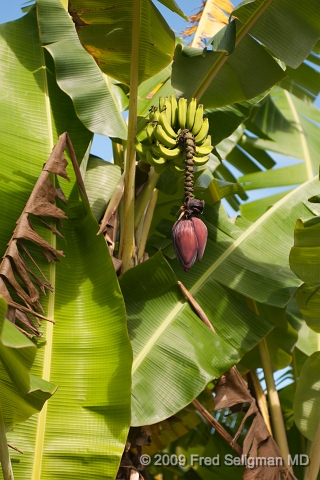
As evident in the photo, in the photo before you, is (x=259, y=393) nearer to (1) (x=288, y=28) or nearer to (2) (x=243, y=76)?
(2) (x=243, y=76)

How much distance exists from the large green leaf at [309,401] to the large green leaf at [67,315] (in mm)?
772

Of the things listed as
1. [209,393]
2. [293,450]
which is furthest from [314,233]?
[293,450]

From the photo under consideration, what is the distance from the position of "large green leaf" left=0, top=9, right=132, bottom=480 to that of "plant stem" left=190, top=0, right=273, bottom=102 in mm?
410

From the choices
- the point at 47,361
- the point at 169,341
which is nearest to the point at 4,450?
the point at 47,361

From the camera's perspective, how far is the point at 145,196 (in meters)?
1.81

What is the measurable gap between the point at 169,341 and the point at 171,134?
2.12 feet

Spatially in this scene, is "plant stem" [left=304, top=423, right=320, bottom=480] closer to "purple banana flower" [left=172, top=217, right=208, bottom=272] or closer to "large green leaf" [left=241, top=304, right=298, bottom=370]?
"large green leaf" [left=241, top=304, right=298, bottom=370]

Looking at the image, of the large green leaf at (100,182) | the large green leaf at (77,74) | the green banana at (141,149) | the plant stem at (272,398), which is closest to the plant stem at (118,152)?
the large green leaf at (100,182)

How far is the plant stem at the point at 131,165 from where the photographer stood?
65.2 inches

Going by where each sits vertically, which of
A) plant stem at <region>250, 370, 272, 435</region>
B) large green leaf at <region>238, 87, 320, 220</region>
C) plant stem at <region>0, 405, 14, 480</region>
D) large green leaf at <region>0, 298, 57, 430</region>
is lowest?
plant stem at <region>0, 405, 14, 480</region>

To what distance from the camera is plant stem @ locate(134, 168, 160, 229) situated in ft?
5.91

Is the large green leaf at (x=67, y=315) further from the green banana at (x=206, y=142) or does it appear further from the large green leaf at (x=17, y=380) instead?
the green banana at (x=206, y=142)

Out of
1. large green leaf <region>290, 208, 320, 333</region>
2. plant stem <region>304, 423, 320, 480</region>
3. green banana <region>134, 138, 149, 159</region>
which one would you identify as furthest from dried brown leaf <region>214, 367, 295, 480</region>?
green banana <region>134, 138, 149, 159</region>

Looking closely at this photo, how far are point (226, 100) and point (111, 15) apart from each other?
1.58 ft
